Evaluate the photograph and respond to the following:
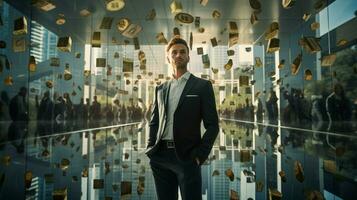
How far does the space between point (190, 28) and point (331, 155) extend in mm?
9623

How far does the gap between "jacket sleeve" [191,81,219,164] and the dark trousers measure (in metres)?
0.06

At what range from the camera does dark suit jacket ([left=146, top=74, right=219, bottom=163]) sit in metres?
1.67

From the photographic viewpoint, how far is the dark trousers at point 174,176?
1.67 m

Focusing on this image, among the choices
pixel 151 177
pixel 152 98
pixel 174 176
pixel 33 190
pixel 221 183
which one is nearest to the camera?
pixel 174 176

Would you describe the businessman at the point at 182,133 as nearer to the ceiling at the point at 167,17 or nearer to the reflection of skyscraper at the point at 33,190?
the reflection of skyscraper at the point at 33,190

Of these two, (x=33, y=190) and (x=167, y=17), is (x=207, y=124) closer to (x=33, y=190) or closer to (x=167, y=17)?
(x=33, y=190)

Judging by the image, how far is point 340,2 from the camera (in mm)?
11625

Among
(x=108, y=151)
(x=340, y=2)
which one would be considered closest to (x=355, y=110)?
(x=340, y=2)

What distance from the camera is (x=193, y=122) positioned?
1710 millimetres

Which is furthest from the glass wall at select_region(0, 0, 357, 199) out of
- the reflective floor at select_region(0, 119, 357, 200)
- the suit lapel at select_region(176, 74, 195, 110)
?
the suit lapel at select_region(176, 74, 195, 110)

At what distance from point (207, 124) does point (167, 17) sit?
37.7 ft

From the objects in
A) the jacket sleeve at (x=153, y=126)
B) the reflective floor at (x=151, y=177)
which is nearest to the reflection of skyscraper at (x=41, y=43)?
the reflective floor at (x=151, y=177)

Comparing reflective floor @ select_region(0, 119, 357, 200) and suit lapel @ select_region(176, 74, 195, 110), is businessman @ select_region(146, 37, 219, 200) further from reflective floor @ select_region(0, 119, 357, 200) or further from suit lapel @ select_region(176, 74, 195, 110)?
reflective floor @ select_region(0, 119, 357, 200)

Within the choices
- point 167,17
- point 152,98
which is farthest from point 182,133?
point 152,98
